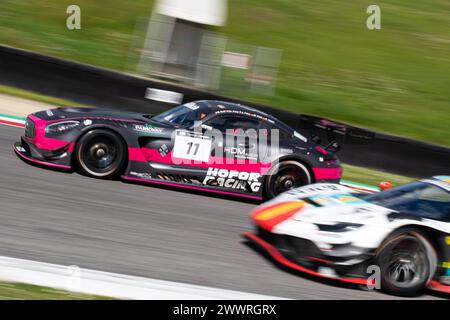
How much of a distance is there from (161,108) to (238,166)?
385 cm

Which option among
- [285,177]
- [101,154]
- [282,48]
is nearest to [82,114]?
[101,154]

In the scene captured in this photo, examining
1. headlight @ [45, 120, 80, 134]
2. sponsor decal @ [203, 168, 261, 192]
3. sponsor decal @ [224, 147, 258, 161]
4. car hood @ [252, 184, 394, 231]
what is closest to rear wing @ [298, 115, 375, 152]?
sponsor decal @ [224, 147, 258, 161]

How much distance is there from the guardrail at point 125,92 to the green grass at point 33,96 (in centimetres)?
9

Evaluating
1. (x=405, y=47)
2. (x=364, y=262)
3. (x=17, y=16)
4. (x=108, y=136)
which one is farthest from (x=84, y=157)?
(x=405, y=47)

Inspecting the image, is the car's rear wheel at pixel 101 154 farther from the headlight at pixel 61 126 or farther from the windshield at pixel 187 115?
the windshield at pixel 187 115

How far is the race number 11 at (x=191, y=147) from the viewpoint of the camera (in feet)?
27.9

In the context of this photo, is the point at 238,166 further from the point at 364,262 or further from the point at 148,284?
the point at 148,284

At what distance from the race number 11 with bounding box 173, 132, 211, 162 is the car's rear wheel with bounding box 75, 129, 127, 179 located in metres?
0.69

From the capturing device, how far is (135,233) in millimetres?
6629

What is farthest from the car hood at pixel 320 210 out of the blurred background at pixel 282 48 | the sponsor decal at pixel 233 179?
the blurred background at pixel 282 48

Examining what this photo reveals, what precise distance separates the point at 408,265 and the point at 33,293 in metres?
3.33

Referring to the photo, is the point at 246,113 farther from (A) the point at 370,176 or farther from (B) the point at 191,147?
(A) the point at 370,176

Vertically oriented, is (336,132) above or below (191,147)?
above

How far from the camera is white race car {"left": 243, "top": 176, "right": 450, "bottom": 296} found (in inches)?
235
